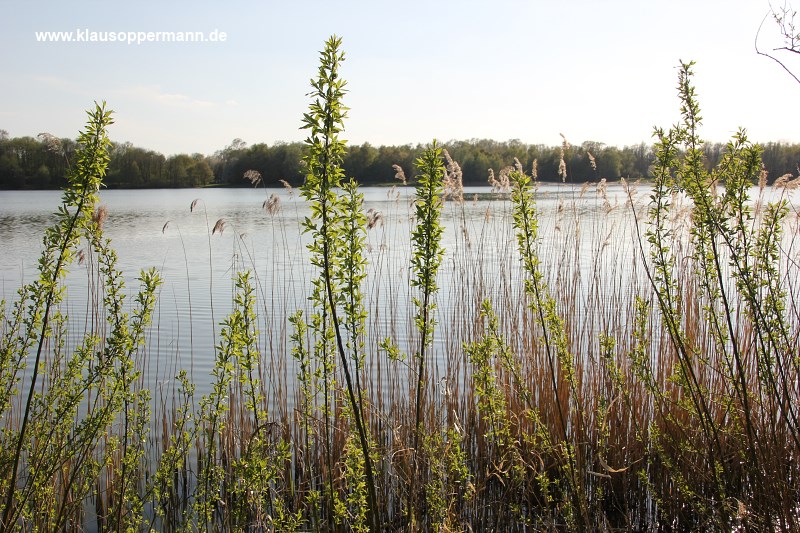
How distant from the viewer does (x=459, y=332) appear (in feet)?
16.5

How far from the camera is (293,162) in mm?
23109

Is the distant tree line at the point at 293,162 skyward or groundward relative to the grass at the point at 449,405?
skyward

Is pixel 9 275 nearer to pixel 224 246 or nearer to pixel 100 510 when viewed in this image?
pixel 224 246

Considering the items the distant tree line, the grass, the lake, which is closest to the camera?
the grass

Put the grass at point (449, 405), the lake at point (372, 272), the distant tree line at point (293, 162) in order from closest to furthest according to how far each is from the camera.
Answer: the grass at point (449, 405)
the lake at point (372, 272)
the distant tree line at point (293, 162)

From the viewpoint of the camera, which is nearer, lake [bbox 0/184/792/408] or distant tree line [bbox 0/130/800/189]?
lake [bbox 0/184/792/408]

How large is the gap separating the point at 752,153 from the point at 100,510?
404cm

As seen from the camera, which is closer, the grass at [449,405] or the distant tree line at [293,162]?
the grass at [449,405]

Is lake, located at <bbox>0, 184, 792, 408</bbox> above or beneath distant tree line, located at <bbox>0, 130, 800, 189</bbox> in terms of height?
beneath

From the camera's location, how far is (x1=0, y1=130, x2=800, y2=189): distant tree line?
40.5 feet

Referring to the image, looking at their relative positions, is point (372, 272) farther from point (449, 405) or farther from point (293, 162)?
point (293, 162)

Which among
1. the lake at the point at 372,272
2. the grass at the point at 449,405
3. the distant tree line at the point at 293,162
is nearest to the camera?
the grass at the point at 449,405

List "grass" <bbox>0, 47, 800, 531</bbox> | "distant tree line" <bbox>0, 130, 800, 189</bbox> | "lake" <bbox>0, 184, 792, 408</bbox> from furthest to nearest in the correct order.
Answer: "distant tree line" <bbox>0, 130, 800, 189</bbox>, "lake" <bbox>0, 184, 792, 408</bbox>, "grass" <bbox>0, 47, 800, 531</bbox>

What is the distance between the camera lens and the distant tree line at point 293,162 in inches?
486
